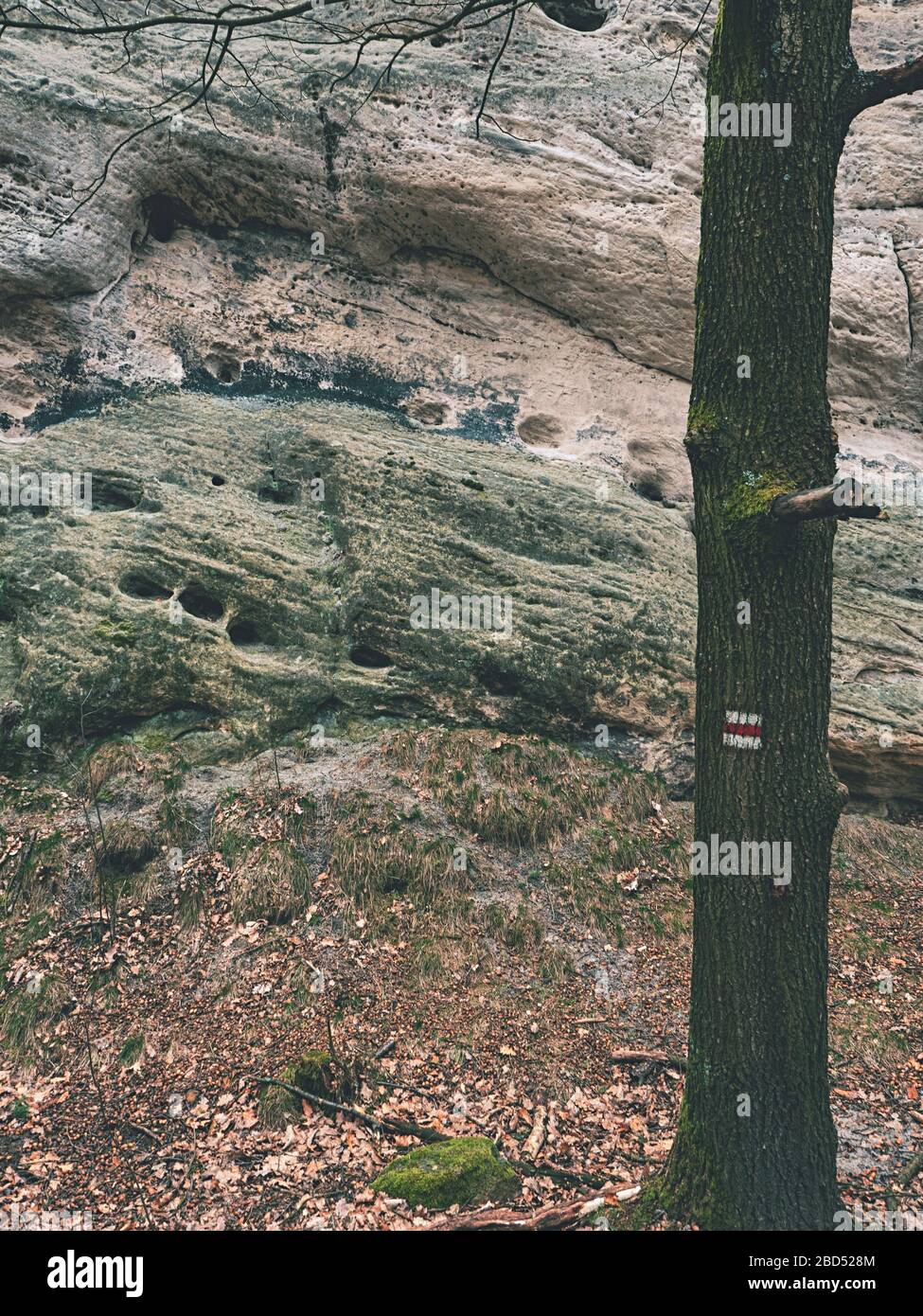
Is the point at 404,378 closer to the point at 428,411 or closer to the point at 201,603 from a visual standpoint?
the point at 428,411

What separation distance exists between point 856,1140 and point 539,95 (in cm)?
1160

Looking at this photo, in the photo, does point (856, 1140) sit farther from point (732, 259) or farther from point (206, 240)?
point (206, 240)

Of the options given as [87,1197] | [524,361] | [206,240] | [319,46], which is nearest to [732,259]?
[87,1197]

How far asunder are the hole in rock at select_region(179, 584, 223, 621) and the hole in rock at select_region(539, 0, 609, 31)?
9415 mm

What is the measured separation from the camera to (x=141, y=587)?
816cm

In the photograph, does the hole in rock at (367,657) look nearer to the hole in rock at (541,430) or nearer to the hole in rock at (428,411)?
the hole in rock at (428,411)

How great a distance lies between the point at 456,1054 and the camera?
5.63 meters

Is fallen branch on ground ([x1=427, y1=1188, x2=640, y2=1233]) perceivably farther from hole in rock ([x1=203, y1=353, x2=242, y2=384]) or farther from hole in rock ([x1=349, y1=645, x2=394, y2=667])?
hole in rock ([x1=203, y1=353, x2=242, y2=384])

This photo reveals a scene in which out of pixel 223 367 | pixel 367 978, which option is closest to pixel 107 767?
pixel 367 978

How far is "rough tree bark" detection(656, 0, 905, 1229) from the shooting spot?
12.4 ft

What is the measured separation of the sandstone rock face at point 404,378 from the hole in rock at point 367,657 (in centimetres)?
4

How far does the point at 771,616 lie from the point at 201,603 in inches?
234

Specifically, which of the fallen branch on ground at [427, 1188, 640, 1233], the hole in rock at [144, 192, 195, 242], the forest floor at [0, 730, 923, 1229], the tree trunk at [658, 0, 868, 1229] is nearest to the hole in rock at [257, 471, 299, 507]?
the forest floor at [0, 730, 923, 1229]

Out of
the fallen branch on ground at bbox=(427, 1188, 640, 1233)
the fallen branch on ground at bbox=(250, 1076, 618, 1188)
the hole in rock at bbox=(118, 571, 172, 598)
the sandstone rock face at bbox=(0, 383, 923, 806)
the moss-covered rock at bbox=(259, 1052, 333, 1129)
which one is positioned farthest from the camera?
the hole in rock at bbox=(118, 571, 172, 598)
